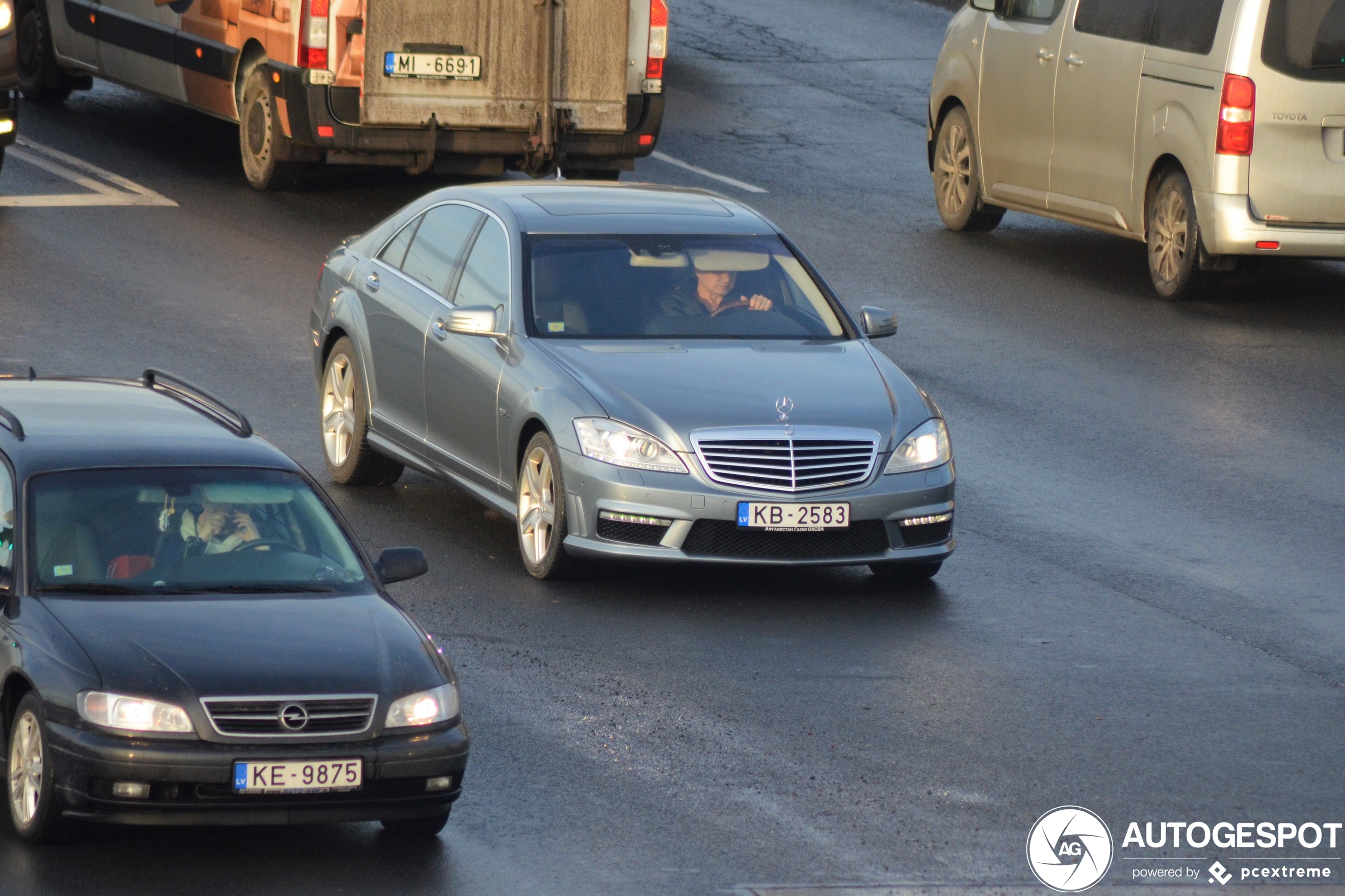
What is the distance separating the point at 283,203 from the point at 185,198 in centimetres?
79

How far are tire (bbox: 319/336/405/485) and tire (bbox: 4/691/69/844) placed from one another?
A: 5.46 m

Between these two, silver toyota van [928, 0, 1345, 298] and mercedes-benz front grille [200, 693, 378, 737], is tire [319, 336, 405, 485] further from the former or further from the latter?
silver toyota van [928, 0, 1345, 298]

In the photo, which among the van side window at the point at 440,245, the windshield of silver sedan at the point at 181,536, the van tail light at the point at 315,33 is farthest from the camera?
the van tail light at the point at 315,33

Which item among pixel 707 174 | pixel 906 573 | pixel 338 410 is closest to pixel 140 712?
pixel 906 573

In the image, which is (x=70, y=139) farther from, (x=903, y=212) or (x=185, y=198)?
(x=903, y=212)

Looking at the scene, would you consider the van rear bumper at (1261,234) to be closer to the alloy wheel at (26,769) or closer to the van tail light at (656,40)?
the van tail light at (656,40)

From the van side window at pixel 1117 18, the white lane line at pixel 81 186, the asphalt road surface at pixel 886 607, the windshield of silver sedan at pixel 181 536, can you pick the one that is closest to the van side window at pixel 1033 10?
the van side window at pixel 1117 18

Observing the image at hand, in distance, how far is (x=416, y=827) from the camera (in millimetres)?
7848

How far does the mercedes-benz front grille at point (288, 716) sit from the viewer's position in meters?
7.38

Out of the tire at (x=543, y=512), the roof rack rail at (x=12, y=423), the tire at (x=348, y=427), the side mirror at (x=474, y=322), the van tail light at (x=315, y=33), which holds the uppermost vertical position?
the roof rack rail at (x=12, y=423)

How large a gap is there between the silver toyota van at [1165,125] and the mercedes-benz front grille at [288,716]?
11029 millimetres

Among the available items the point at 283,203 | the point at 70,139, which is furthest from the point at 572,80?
the point at 70,139

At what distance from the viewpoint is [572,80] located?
19656mm

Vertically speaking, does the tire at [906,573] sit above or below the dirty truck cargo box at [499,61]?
below
